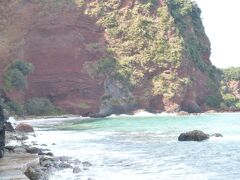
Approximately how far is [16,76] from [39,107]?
9.24 m

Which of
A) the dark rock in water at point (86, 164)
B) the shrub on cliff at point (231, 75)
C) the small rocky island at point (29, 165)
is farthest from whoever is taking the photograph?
the shrub on cliff at point (231, 75)

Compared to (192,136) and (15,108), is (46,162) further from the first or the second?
(15,108)

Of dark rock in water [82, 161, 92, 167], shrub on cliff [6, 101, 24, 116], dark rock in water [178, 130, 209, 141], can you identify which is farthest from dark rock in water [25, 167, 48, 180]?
shrub on cliff [6, 101, 24, 116]

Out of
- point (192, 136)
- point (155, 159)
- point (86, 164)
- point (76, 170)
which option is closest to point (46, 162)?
point (76, 170)

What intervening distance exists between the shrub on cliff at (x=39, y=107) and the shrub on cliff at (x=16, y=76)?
380 centimetres

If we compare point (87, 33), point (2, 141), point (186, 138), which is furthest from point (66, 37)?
point (2, 141)

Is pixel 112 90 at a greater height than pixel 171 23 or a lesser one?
lesser

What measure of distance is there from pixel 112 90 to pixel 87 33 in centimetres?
1502

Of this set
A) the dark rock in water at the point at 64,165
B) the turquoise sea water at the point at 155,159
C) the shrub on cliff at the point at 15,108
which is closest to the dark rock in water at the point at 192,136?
the turquoise sea water at the point at 155,159

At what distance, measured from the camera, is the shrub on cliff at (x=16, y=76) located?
8206cm

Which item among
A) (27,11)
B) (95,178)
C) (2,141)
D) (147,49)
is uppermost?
(27,11)

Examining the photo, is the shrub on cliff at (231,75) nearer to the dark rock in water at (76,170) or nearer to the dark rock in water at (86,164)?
the dark rock in water at (86,164)

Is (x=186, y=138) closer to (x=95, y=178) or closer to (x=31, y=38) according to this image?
(x=95, y=178)

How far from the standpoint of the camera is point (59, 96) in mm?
98000
